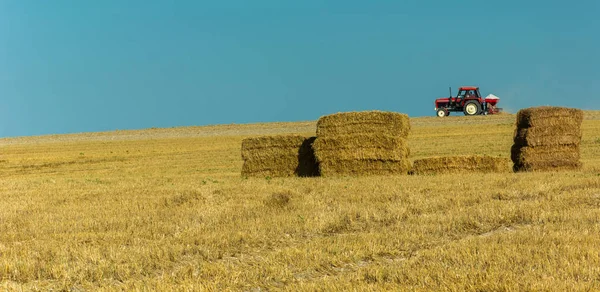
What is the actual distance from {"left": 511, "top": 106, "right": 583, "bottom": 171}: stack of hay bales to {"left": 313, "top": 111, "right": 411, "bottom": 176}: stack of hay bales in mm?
3592

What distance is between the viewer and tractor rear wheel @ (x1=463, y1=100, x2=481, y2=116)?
44094 millimetres

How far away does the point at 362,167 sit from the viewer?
15.8 m

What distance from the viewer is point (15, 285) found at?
201 inches

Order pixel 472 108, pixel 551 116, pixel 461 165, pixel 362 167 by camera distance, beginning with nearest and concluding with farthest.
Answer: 1. pixel 461 165
2. pixel 362 167
3. pixel 551 116
4. pixel 472 108

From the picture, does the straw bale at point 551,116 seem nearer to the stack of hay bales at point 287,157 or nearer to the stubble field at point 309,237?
the stubble field at point 309,237

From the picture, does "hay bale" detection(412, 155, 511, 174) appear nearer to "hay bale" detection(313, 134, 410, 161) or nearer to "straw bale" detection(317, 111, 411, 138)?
"hay bale" detection(313, 134, 410, 161)

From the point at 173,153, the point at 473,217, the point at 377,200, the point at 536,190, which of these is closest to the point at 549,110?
the point at 536,190

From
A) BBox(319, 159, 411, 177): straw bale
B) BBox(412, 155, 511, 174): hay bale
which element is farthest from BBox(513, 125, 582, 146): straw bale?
BBox(319, 159, 411, 177): straw bale

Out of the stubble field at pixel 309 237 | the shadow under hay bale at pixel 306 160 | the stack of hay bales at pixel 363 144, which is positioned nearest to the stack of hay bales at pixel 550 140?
the stack of hay bales at pixel 363 144

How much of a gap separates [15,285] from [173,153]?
2639cm

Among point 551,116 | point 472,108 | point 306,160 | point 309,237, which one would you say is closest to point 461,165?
point 551,116

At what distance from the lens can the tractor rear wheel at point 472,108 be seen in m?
44.1

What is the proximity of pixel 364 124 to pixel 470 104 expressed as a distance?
3074 cm

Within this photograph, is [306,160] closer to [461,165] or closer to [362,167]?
[362,167]
